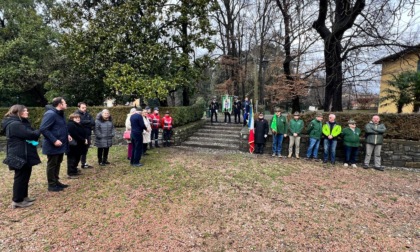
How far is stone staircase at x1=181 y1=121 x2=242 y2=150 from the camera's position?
973 centimetres

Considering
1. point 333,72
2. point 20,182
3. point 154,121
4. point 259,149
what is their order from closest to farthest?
point 20,182
point 259,149
point 154,121
point 333,72

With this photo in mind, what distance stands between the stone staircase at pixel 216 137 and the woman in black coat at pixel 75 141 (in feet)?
16.4

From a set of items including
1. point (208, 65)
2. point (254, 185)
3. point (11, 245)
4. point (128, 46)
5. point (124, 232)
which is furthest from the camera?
point (208, 65)

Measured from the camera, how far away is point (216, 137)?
10.7m

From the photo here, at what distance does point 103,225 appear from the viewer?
3.44 m

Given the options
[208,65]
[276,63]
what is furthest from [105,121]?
[276,63]

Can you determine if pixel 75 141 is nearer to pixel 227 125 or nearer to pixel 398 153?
pixel 227 125

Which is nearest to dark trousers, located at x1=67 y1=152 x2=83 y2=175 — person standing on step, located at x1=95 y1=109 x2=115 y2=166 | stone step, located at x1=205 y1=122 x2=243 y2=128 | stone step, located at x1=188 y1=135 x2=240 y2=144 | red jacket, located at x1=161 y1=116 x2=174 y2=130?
person standing on step, located at x1=95 y1=109 x2=115 y2=166

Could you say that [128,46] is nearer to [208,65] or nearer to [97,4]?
[97,4]

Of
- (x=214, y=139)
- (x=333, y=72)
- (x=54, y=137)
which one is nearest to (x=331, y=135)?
(x=333, y=72)

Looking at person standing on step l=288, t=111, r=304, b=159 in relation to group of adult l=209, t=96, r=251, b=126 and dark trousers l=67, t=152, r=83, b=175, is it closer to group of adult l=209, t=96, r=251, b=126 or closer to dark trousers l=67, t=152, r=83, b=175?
Result: group of adult l=209, t=96, r=251, b=126

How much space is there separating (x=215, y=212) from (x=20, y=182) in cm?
350

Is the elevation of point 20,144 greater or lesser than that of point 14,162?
greater

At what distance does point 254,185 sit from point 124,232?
2.96 meters
